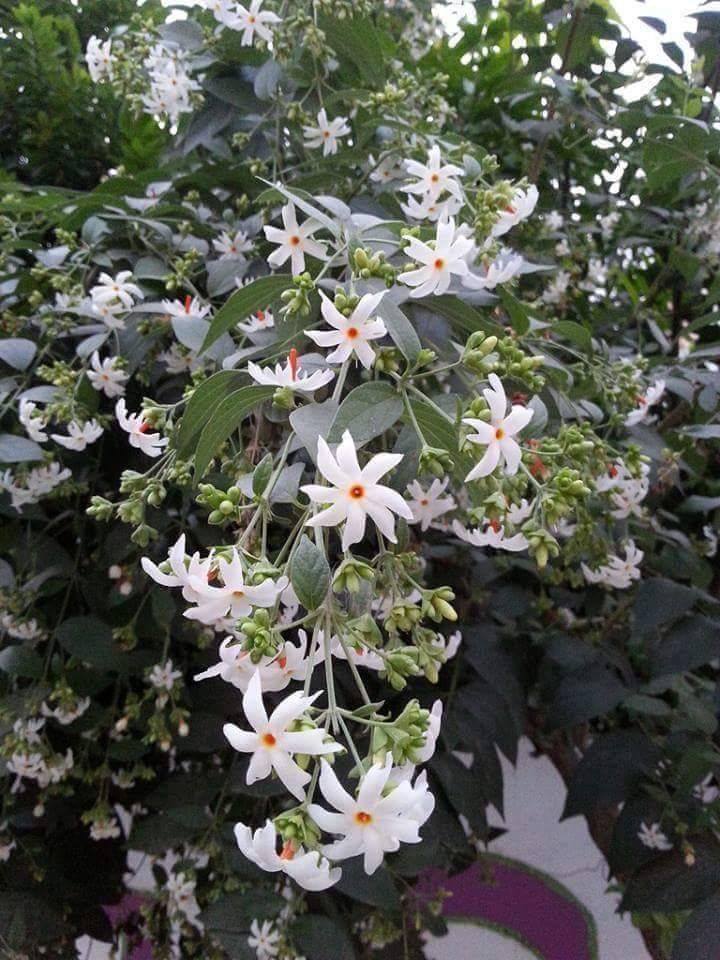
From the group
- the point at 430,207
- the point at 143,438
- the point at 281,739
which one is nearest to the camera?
the point at 281,739

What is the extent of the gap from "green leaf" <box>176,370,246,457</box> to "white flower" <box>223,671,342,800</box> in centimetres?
19

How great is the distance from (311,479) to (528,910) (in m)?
1.22

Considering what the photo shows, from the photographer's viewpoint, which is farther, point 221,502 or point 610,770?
point 610,770

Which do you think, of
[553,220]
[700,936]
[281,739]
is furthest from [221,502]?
[553,220]

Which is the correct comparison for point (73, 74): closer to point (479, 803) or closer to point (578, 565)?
point (578, 565)

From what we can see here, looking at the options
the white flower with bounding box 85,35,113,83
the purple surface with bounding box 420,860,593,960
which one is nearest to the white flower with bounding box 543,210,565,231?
the white flower with bounding box 85,35,113,83

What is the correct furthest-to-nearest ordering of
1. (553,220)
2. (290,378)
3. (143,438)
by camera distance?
(553,220) → (143,438) → (290,378)

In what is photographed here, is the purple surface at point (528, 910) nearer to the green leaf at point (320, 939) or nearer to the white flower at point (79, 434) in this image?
the green leaf at point (320, 939)

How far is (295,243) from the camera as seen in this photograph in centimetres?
64

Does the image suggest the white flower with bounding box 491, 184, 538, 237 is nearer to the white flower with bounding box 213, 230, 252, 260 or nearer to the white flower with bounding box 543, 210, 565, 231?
the white flower with bounding box 213, 230, 252, 260

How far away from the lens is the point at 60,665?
84 centimetres

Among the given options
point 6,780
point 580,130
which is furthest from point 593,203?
point 6,780

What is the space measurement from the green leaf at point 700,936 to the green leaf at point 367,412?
0.63 metres

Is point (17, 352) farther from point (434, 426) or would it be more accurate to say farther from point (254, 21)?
point (434, 426)
